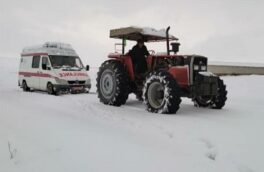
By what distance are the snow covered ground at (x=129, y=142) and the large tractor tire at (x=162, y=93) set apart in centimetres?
38

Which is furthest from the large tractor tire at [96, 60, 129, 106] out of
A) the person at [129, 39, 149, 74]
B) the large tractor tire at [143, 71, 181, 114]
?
the large tractor tire at [143, 71, 181, 114]

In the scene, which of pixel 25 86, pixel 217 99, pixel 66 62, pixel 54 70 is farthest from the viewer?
pixel 25 86

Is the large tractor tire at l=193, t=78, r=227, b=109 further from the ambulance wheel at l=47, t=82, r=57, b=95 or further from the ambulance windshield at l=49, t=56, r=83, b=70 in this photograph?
the ambulance windshield at l=49, t=56, r=83, b=70

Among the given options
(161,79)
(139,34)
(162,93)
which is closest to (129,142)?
(161,79)

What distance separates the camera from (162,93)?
9062mm

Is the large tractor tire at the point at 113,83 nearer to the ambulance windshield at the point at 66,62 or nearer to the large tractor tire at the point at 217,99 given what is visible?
the large tractor tire at the point at 217,99

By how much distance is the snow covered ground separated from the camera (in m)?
4.46

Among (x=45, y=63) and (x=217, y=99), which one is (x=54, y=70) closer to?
(x=45, y=63)

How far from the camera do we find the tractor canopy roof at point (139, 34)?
33.0 ft

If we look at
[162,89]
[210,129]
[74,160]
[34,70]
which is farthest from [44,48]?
[74,160]

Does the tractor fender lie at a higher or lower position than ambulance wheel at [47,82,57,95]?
higher

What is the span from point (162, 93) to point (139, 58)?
186 centimetres

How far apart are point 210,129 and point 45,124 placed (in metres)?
3.04

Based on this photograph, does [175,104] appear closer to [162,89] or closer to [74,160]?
[162,89]
